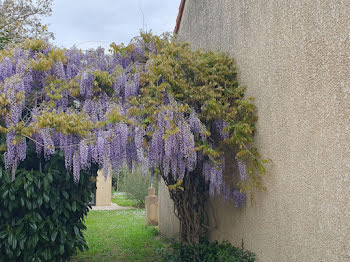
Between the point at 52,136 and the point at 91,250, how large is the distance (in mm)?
3546

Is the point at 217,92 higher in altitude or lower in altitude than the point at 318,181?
higher

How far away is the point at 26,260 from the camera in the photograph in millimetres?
4305

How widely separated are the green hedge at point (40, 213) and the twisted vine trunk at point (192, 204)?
1.40 meters

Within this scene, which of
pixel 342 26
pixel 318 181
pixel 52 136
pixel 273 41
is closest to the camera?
pixel 342 26

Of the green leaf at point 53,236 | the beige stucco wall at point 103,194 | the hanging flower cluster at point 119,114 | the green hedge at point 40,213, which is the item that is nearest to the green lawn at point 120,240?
the green hedge at point 40,213

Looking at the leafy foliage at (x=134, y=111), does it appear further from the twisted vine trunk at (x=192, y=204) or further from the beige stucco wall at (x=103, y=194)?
the beige stucco wall at (x=103, y=194)

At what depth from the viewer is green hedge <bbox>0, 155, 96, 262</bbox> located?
4.14 m

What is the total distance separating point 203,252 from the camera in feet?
16.2

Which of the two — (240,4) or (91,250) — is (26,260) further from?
(240,4)

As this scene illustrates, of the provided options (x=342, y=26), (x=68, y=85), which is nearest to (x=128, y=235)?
(x=68, y=85)

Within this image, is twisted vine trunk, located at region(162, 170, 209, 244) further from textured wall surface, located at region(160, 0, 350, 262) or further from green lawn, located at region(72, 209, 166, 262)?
green lawn, located at region(72, 209, 166, 262)

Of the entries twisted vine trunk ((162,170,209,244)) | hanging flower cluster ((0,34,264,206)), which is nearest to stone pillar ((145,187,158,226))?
twisted vine trunk ((162,170,209,244))

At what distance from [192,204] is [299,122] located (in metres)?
2.66

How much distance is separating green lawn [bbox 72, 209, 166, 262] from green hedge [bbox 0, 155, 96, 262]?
5.58ft
